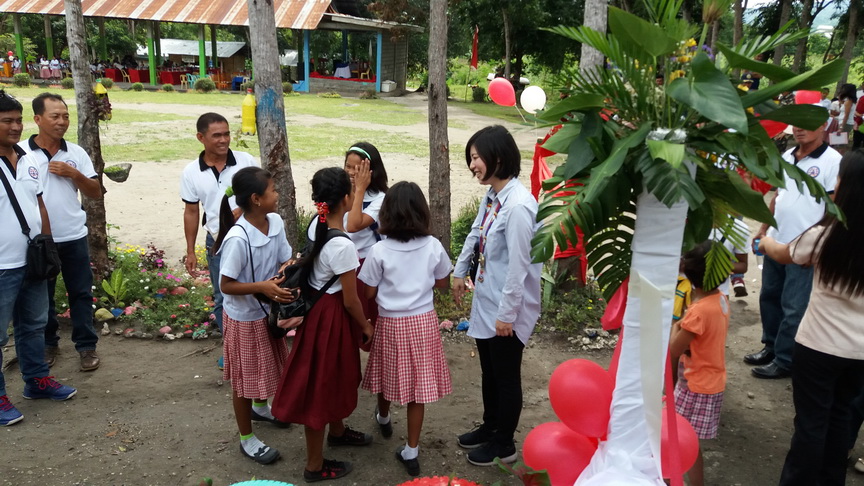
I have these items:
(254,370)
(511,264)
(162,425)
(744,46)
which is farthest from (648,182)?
(162,425)

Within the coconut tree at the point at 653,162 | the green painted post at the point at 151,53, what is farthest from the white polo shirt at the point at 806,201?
the green painted post at the point at 151,53

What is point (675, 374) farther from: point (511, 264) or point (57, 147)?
point (57, 147)

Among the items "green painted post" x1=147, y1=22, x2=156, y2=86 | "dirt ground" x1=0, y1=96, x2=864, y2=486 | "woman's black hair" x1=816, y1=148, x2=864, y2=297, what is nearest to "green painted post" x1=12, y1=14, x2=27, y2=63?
"green painted post" x1=147, y1=22, x2=156, y2=86

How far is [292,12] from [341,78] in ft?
11.5

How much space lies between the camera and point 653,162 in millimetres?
1474

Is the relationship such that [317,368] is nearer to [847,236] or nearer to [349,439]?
[349,439]

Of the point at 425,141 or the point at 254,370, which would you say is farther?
the point at 425,141

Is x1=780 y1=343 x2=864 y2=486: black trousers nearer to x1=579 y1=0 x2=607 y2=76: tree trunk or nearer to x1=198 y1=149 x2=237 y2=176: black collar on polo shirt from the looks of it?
x1=579 y1=0 x2=607 y2=76: tree trunk

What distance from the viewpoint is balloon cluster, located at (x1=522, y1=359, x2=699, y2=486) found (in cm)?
189

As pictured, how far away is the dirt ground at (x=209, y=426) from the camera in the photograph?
10.8ft

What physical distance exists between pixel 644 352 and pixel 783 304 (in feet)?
10.1

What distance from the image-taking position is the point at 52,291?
175 inches

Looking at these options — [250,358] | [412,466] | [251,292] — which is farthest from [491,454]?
[251,292]

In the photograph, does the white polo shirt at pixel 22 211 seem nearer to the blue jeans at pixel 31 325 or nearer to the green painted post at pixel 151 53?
the blue jeans at pixel 31 325
